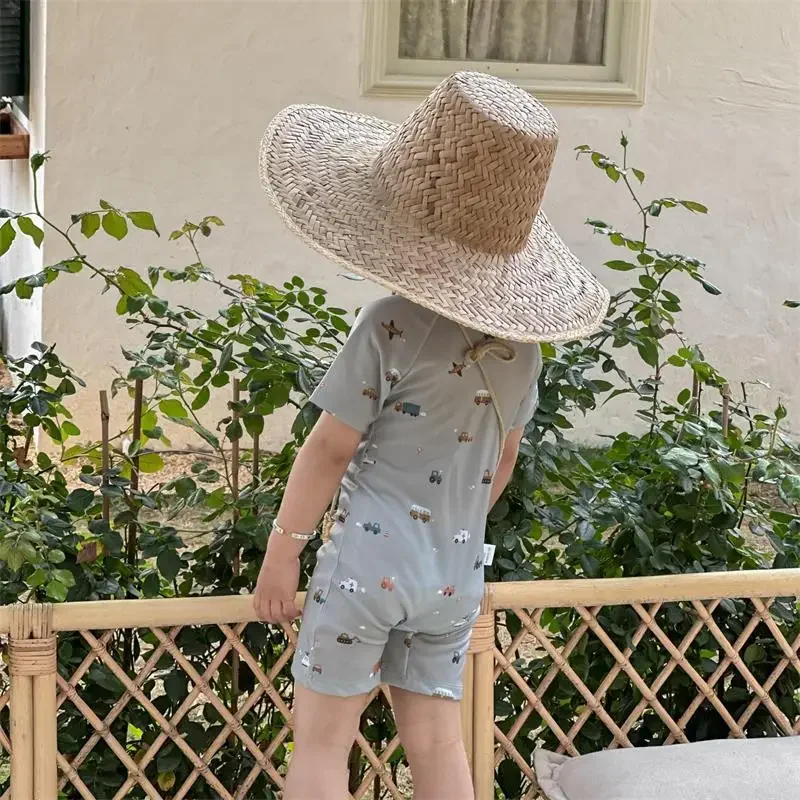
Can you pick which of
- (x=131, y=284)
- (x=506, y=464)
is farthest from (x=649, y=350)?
(x=131, y=284)

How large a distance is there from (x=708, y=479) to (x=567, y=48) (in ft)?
10.3

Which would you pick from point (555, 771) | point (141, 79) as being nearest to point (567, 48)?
point (141, 79)

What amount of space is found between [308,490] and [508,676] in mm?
674

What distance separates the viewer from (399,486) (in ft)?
5.76

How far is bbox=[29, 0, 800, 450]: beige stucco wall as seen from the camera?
14.9 ft

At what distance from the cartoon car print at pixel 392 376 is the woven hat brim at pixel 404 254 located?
0.14 m

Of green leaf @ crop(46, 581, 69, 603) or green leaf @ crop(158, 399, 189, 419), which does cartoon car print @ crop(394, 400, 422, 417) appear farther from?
green leaf @ crop(46, 581, 69, 603)

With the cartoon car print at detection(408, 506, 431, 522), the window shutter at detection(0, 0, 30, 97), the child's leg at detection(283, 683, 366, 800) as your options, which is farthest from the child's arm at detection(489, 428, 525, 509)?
the window shutter at detection(0, 0, 30, 97)

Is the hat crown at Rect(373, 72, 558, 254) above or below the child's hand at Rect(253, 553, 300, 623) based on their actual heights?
above

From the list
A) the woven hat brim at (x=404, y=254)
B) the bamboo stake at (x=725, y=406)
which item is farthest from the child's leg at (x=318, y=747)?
the bamboo stake at (x=725, y=406)

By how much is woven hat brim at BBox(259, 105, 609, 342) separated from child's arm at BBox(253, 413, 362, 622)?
0.24 metres

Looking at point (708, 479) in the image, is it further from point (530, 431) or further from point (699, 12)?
point (699, 12)

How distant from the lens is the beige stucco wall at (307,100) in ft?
14.9

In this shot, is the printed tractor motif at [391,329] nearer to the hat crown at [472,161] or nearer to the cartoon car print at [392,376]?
the cartoon car print at [392,376]
